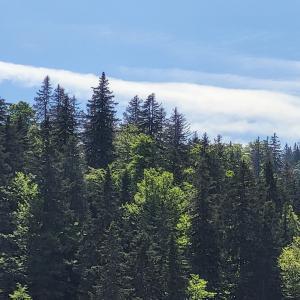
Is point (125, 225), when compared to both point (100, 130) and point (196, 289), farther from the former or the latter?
point (100, 130)

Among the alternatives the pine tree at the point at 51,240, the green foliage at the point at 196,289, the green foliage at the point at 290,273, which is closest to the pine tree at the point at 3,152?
the pine tree at the point at 51,240

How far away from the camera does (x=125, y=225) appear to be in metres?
53.2

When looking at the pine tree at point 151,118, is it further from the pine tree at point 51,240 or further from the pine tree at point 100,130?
the pine tree at point 51,240

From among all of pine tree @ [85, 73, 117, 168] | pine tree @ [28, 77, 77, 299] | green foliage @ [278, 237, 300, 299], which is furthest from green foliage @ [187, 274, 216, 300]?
pine tree @ [85, 73, 117, 168]

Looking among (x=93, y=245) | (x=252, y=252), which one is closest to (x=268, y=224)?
(x=252, y=252)

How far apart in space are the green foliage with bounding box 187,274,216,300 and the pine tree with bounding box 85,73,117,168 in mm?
30583

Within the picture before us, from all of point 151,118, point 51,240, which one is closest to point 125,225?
point 51,240

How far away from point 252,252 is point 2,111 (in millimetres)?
38192

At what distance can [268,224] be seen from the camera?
64.2 metres

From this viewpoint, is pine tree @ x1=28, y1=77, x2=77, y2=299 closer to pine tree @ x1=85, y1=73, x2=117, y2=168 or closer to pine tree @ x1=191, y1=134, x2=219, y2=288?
pine tree @ x1=191, y1=134, x2=219, y2=288

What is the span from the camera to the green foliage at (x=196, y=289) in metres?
48.6

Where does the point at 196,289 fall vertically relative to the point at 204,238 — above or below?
below

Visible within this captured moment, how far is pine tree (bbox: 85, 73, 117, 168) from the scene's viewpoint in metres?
79.1

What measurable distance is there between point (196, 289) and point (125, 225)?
8909 mm
